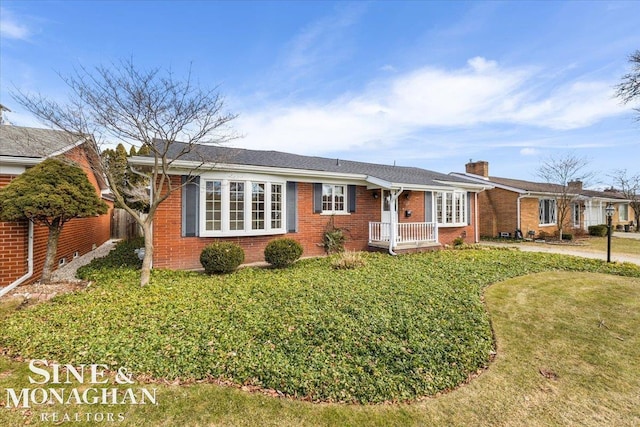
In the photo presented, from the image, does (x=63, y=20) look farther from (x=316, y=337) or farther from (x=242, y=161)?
(x=316, y=337)

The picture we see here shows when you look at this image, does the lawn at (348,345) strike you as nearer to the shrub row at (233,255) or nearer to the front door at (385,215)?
the shrub row at (233,255)

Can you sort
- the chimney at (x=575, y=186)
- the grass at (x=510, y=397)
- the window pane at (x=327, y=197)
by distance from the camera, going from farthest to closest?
the chimney at (x=575, y=186) → the window pane at (x=327, y=197) → the grass at (x=510, y=397)

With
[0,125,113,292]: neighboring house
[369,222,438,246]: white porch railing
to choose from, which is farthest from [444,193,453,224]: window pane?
[0,125,113,292]: neighboring house

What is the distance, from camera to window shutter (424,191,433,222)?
531 inches

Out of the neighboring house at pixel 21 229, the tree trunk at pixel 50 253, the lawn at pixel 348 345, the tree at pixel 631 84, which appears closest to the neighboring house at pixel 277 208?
the neighboring house at pixel 21 229

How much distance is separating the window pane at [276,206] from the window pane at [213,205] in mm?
1753

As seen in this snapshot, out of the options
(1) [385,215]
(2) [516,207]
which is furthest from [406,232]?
(2) [516,207]

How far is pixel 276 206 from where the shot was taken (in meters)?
9.74

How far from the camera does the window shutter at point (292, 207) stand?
9.96 m

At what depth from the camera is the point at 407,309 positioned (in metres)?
5.24

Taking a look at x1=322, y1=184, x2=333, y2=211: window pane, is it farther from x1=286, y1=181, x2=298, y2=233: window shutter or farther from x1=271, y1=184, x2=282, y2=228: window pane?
x1=271, y1=184, x2=282, y2=228: window pane

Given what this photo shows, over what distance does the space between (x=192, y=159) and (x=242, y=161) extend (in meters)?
1.55

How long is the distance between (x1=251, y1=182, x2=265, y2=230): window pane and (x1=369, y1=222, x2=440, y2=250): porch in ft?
15.7

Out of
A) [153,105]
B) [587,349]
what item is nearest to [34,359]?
[153,105]
